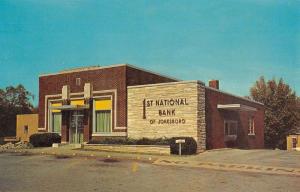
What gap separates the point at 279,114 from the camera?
5459 centimetres

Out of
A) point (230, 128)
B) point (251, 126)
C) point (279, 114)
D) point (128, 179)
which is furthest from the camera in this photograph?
point (279, 114)

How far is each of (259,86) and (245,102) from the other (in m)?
19.5

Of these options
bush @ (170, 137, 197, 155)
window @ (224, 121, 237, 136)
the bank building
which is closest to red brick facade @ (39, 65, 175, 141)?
the bank building

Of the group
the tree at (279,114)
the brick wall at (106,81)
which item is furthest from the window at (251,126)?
the tree at (279,114)

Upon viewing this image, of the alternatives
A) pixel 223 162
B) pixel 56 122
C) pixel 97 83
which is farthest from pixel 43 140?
pixel 223 162

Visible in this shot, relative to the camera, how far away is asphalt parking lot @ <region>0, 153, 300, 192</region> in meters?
13.3

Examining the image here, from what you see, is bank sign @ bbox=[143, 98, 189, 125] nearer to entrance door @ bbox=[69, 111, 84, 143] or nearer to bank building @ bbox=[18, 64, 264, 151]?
bank building @ bbox=[18, 64, 264, 151]

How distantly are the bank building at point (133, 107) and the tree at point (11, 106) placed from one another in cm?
3900

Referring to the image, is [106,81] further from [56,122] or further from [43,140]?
[43,140]

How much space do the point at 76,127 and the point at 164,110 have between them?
8.77m

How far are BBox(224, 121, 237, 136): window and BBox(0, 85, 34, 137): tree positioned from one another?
4845cm

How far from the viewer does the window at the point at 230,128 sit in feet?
110

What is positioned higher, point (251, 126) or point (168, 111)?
point (168, 111)

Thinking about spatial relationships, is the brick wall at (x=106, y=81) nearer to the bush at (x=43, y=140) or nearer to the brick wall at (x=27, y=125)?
the bush at (x=43, y=140)
